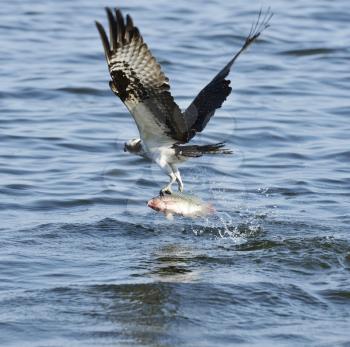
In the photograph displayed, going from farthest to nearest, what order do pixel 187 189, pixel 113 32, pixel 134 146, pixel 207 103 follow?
1. pixel 187 189
2. pixel 207 103
3. pixel 134 146
4. pixel 113 32

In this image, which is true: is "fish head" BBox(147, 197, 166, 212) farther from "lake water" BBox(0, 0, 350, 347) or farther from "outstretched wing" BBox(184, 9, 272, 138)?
"outstretched wing" BBox(184, 9, 272, 138)

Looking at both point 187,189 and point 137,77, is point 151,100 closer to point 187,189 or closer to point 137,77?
point 137,77

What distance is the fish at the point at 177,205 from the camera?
7.38m

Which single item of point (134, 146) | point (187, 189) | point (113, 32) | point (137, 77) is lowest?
point (187, 189)

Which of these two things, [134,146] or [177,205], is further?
[134,146]

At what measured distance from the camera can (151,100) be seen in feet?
23.2

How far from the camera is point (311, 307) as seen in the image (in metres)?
6.50

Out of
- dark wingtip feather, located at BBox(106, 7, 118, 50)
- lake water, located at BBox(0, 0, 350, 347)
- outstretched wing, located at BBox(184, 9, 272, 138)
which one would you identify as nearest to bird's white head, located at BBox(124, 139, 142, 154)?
outstretched wing, located at BBox(184, 9, 272, 138)

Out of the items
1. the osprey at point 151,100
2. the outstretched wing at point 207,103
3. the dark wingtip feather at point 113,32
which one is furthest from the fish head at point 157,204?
the dark wingtip feather at point 113,32

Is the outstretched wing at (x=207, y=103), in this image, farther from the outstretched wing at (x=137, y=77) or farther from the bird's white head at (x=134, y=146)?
the outstretched wing at (x=137, y=77)

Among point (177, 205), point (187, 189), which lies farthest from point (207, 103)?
point (187, 189)

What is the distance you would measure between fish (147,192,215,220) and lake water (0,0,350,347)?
0.37 m

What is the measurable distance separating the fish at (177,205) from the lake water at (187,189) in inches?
14.7

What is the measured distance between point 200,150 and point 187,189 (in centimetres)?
235
